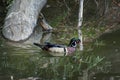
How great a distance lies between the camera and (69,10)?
53.7ft

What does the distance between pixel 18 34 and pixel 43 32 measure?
1230 millimetres

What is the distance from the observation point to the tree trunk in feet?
45.2

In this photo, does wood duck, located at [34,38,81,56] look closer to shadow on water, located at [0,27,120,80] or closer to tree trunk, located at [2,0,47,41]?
shadow on water, located at [0,27,120,80]

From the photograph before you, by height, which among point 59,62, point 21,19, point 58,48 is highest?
point 21,19

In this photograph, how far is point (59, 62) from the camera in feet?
37.4

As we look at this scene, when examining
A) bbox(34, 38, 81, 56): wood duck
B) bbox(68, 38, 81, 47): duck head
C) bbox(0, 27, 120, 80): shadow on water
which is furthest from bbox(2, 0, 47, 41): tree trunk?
bbox(68, 38, 81, 47): duck head

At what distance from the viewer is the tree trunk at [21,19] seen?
542 inches

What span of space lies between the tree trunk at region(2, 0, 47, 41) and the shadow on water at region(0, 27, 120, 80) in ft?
1.06

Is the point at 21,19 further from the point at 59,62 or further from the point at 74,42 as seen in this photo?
the point at 59,62

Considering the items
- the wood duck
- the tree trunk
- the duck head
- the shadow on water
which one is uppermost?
the tree trunk

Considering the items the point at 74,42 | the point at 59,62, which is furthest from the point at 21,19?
the point at 59,62

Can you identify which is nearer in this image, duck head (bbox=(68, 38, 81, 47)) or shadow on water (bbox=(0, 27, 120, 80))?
shadow on water (bbox=(0, 27, 120, 80))

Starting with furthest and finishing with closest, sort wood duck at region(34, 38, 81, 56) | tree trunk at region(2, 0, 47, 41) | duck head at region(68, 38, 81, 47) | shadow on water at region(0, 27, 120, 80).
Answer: tree trunk at region(2, 0, 47, 41) → duck head at region(68, 38, 81, 47) → wood duck at region(34, 38, 81, 56) → shadow on water at region(0, 27, 120, 80)

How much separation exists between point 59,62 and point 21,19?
11.3ft
